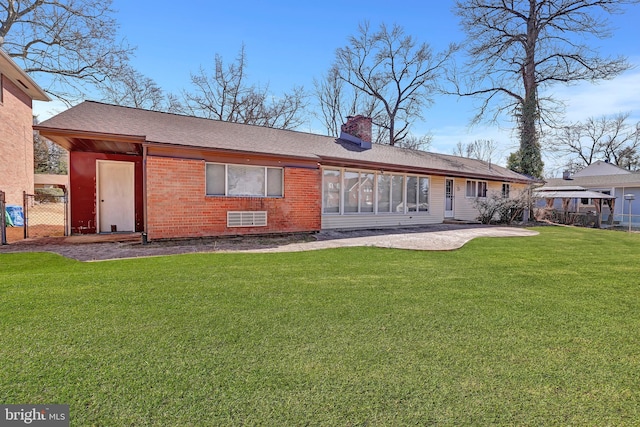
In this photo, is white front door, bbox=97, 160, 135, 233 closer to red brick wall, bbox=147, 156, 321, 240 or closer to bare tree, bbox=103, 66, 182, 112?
red brick wall, bbox=147, 156, 321, 240

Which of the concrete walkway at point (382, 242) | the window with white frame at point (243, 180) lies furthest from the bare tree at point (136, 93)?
the concrete walkway at point (382, 242)

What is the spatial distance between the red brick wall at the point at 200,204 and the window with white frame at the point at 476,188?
10.0m

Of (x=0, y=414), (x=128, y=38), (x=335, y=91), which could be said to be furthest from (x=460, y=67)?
(x=0, y=414)

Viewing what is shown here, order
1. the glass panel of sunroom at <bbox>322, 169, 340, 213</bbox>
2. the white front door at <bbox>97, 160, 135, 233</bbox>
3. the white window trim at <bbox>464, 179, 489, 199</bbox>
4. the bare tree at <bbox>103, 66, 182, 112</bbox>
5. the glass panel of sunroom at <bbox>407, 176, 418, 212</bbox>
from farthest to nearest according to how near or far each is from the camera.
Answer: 1. the bare tree at <bbox>103, 66, 182, 112</bbox>
2. the white window trim at <bbox>464, 179, 489, 199</bbox>
3. the glass panel of sunroom at <bbox>407, 176, 418, 212</bbox>
4. the glass panel of sunroom at <bbox>322, 169, 340, 213</bbox>
5. the white front door at <bbox>97, 160, 135, 233</bbox>

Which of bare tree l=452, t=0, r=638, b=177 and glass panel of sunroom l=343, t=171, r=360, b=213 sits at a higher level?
bare tree l=452, t=0, r=638, b=177

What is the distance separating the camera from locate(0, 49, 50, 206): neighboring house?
11078 mm

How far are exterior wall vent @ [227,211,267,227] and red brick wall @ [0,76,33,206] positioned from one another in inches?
336

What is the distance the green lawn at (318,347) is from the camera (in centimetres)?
198

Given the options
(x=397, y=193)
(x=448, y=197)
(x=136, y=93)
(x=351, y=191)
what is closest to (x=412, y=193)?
(x=397, y=193)

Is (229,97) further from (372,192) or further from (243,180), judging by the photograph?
(243,180)

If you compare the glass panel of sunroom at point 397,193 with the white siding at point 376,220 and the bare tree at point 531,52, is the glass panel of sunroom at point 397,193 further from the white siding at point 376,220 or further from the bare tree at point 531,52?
the bare tree at point 531,52

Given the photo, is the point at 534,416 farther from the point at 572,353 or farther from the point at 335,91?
the point at 335,91

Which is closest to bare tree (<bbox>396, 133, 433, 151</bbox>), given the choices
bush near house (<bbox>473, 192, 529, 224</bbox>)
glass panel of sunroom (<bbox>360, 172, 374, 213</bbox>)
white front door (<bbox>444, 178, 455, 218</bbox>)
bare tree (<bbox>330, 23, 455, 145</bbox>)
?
bare tree (<bbox>330, 23, 455, 145</bbox>)

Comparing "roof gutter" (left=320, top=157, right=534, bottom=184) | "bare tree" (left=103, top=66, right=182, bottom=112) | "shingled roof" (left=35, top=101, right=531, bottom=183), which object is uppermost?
"bare tree" (left=103, top=66, right=182, bottom=112)
